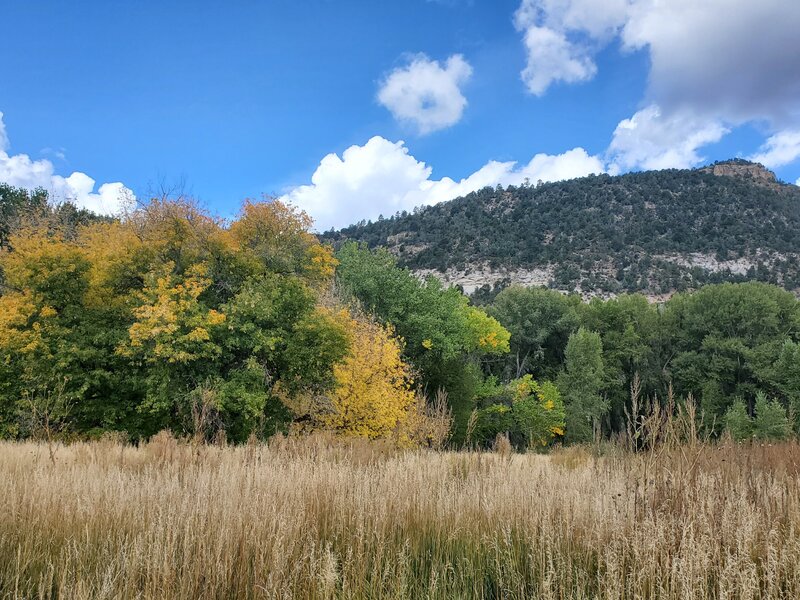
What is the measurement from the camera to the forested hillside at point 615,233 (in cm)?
7831

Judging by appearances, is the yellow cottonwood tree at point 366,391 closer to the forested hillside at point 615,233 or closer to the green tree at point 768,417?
the green tree at point 768,417

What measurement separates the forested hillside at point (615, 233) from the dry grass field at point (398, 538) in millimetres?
71748

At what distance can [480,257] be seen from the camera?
298 ft

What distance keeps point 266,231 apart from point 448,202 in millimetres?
100806

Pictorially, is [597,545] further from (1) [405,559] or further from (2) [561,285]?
(2) [561,285]

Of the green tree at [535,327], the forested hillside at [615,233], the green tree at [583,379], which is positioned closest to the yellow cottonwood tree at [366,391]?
the green tree at [583,379]

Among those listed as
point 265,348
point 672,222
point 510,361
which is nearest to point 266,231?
point 265,348

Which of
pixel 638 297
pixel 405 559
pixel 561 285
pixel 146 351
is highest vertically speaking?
pixel 561 285

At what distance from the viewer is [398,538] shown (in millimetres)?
3756

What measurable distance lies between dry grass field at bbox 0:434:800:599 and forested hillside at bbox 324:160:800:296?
71.7 metres

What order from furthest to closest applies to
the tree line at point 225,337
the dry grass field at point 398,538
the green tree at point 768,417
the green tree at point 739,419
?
the green tree at point 739,419 < the green tree at point 768,417 < the tree line at point 225,337 < the dry grass field at point 398,538

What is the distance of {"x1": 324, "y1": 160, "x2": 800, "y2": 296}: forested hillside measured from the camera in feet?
257

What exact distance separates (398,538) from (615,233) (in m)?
97.0

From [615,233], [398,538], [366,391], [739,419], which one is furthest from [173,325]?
[615,233]
